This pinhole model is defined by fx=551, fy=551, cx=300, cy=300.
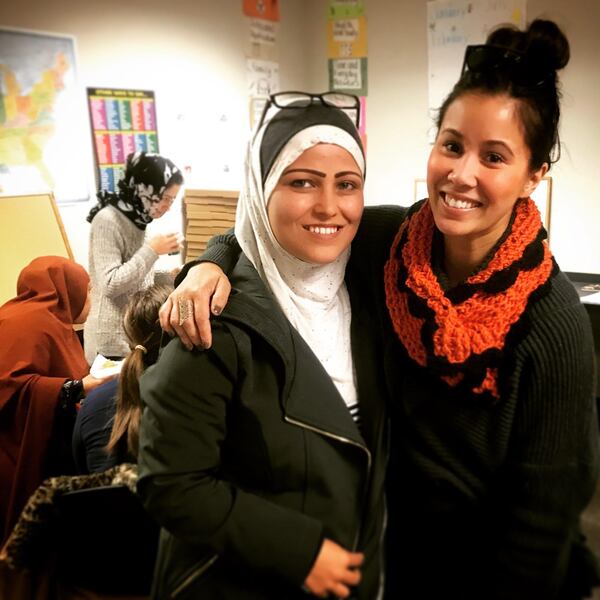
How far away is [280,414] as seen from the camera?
91 centimetres

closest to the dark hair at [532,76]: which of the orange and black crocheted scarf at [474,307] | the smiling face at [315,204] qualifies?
the orange and black crocheted scarf at [474,307]

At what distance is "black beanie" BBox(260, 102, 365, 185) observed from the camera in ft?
3.18

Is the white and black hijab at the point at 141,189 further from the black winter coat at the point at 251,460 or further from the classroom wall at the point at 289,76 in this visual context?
the black winter coat at the point at 251,460

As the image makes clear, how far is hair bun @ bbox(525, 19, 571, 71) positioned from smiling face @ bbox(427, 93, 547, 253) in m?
0.08

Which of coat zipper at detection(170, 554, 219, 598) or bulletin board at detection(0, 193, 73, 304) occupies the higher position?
bulletin board at detection(0, 193, 73, 304)

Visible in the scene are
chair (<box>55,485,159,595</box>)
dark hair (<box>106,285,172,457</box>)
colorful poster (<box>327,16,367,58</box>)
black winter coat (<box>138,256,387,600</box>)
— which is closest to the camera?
black winter coat (<box>138,256,387,600</box>)

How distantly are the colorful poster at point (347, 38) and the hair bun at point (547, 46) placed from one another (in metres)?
2.59

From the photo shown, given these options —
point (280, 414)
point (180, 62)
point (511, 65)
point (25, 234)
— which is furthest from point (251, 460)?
point (180, 62)

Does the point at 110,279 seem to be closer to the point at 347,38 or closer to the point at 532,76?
the point at 532,76

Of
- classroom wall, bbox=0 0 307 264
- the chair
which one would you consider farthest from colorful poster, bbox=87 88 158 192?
the chair

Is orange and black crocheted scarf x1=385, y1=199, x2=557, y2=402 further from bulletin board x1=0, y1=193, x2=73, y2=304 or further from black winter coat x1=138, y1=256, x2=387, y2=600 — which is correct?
bulletin board x1=0, y1=193, x2=73, y2=304

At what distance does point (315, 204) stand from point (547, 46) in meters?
0.45

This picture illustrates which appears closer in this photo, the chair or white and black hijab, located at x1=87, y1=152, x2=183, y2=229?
the chair

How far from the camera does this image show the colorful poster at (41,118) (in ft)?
7.66
